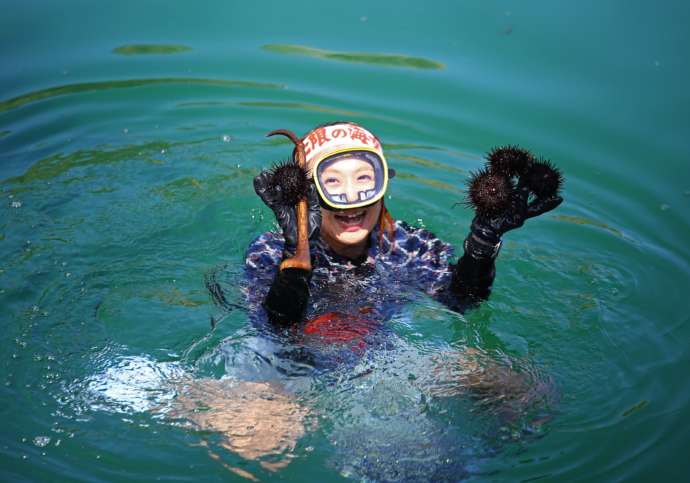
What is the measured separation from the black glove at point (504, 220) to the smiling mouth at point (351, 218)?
64cm

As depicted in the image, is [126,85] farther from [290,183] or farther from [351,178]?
[290,183]

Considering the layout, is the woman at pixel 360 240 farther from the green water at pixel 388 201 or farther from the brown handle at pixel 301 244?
the green water at pixel 388 201

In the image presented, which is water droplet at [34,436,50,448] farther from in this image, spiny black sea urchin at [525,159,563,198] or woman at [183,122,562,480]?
spiny black sea urchin at [525,159,563,198]

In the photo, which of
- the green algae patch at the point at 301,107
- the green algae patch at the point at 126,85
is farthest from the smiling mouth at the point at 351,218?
the green algae patch at the point at 126,85

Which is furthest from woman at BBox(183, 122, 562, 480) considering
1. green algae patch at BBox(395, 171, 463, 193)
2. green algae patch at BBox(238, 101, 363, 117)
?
green algae patch at BBox(238, 101, 363, 117)

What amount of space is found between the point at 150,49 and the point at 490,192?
5.22 meters

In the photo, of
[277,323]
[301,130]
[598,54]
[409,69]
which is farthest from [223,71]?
[277,323]

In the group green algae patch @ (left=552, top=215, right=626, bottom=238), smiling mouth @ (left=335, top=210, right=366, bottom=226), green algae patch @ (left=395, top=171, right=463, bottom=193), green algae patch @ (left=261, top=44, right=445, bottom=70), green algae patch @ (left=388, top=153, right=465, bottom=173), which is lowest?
smiling mouth @ (left=335, top=210, right=366, bottom=226)

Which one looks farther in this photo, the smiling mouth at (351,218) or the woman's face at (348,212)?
the smiling mouth at (351,218)

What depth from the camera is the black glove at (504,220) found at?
4156 millimetres

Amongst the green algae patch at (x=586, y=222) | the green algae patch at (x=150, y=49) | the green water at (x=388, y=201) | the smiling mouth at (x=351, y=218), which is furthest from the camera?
the green algae patch at (x=150, y=49)

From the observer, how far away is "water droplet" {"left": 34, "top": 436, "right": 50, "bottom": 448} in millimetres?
4160

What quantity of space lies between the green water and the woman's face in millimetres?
594

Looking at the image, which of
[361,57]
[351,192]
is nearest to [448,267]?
[351,192]
